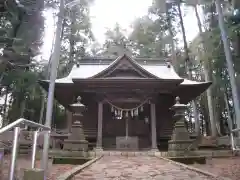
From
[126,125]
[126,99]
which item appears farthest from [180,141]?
[126,99]

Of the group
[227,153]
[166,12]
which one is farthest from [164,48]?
[227,153]

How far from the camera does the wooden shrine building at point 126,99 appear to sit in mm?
12328

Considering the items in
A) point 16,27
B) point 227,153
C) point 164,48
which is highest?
point 164,48

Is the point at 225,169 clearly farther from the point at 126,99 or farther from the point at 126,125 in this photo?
the point at 126,99

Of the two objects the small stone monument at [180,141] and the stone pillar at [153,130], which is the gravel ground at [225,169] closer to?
the small stone monument at [180,141]

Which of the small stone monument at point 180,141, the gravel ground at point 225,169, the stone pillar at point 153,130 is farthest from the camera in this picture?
the stone pillar at point 153,130

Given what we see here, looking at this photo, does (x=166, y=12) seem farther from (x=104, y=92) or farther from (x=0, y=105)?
(x=0, y=105)

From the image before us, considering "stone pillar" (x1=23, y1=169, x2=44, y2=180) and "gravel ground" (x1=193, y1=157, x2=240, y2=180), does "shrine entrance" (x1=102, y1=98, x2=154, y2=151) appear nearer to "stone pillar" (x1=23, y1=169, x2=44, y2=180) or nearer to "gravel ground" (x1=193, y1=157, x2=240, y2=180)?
"gravel ground" (x1=193, y1=157, x2=240, y2=180)

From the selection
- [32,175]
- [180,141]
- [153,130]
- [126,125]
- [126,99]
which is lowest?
[32,175]

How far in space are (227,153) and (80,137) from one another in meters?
6.93

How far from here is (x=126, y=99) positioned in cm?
1322

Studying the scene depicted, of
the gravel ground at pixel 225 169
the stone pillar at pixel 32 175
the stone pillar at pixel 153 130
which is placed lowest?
the gravel ground at pixel 225 169

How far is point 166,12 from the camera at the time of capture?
23.7 meters

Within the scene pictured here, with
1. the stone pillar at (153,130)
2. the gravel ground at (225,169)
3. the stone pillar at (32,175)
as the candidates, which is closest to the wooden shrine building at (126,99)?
the stone pillar at (153,130)
